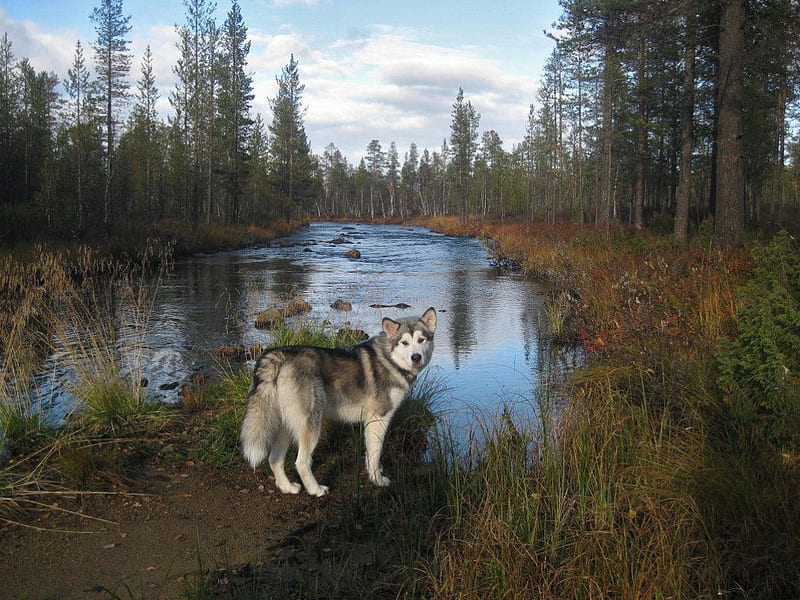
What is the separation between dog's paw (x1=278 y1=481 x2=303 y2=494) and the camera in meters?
4.87

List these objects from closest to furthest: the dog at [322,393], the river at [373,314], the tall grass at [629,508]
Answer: the tall grass at [629,508] → the dog at [322,393] → the river at [373,314]

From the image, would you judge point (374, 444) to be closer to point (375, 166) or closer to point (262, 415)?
point (262, 415)

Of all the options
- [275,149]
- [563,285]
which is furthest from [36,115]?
[563,285]

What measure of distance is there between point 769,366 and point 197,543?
441 centimetres

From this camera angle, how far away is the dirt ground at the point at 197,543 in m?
3.37

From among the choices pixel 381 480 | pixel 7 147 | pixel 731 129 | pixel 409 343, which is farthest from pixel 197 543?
pixel 7 147

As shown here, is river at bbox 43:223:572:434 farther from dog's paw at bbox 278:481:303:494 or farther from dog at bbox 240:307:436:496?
dog's paw at bbox 278:481:303:494

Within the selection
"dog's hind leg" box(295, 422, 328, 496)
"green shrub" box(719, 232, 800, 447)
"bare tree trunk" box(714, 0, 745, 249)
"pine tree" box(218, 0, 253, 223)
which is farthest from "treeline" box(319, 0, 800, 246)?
"pine tree" box(218, 0, 253, 223)

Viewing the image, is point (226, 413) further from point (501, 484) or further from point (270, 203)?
point (270, 203)

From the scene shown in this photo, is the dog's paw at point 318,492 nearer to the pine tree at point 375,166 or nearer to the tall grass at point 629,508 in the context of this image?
the tall grass at point 629,508

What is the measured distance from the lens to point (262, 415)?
4660 millimetres

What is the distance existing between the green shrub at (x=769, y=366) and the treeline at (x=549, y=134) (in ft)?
26.0

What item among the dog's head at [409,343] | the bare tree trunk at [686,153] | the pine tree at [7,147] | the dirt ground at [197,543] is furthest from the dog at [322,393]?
the pine tree at [7,147]

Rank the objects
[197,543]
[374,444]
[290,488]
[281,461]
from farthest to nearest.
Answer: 1. [374,444]
2. [281,461]
3. [290,488]
4. [197,543]
